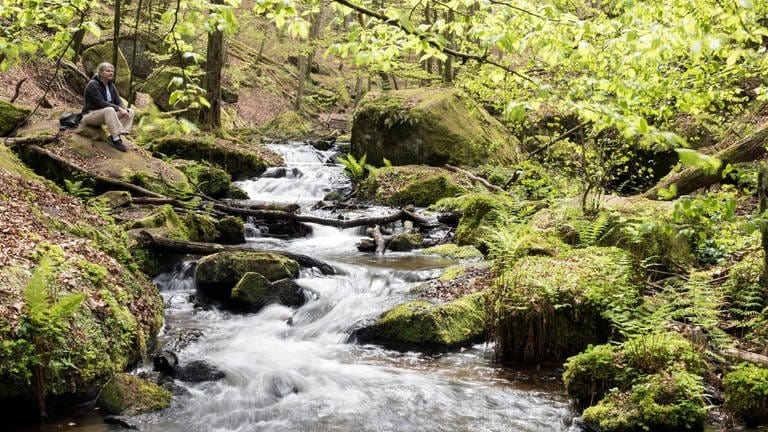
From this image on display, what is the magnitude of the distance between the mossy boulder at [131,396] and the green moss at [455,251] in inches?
255

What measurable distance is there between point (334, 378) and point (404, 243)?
5.88 meters

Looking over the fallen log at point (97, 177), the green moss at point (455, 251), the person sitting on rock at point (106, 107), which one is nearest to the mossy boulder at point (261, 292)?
the green moss at point (455, 251)

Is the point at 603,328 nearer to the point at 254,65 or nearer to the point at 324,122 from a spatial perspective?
the point at 324,122

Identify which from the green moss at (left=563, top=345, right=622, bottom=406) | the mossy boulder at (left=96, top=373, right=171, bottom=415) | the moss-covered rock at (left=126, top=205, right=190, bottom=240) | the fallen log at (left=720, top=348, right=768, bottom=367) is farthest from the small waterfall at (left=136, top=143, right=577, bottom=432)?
the fallen log at (left=720, top=348, right=768, bottom=367)

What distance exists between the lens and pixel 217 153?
17.5 meters

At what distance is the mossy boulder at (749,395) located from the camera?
4461mm

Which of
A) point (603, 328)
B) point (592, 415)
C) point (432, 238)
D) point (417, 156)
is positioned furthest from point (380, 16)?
point (417, 156)

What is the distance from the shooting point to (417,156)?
59.3 ft

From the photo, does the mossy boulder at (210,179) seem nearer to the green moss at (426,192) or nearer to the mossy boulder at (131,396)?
the green moss at (426,192)

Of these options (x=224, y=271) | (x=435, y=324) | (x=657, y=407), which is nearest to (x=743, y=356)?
(x=657, y=407)

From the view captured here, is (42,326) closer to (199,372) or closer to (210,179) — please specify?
(199,372)

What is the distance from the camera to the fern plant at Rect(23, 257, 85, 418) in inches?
185

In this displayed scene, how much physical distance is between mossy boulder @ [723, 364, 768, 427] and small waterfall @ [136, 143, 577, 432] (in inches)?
50.7

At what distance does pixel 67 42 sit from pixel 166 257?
6.22 metres
